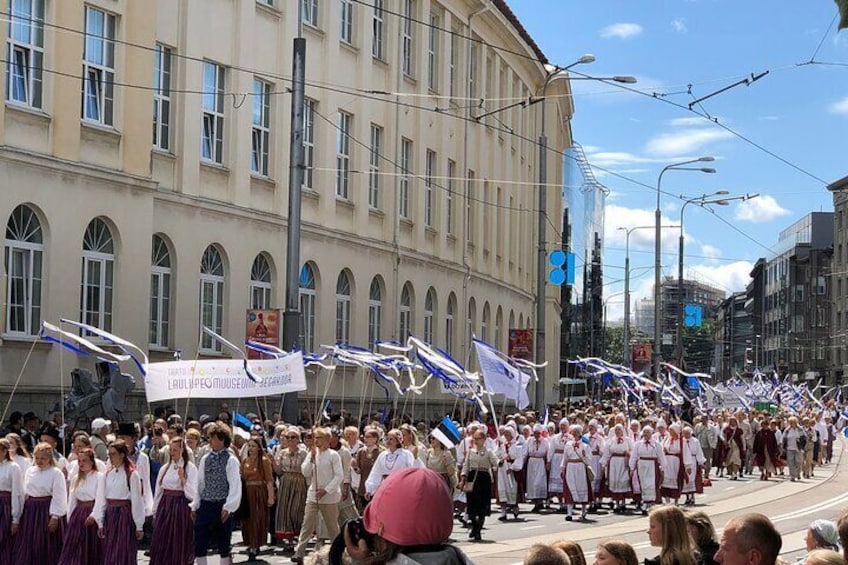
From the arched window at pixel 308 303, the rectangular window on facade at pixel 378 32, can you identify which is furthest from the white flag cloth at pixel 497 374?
the rectangular window on facade at pixel 378 32

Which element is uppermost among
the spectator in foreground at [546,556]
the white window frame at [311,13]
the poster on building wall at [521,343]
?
the white window frame at [311,13]

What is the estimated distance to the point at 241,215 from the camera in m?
34.1

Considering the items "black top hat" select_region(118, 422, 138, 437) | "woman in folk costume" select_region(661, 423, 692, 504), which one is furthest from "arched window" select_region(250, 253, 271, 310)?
"black top hat" select_region(118, 422, 138, 437)

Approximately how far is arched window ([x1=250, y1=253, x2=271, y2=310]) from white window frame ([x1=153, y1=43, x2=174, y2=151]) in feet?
15.1

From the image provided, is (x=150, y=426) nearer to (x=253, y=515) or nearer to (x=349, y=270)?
(x=253, y=515)

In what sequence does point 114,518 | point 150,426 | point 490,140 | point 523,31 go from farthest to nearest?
point 523,31 → point 490,140 → point 150,426 → point 114,518

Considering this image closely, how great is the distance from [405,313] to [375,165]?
5069mm

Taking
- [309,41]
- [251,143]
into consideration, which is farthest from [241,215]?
[309,41]

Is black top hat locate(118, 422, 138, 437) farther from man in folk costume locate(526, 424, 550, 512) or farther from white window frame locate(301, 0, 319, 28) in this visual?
white window frame locate(301, 0, 319, 28)

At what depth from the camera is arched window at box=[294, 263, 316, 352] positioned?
37562 millimetres

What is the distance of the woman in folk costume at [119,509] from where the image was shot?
1447cm

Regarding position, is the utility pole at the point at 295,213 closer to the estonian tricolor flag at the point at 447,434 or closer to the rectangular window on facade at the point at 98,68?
the estonian tricolor flag at the point at 447,434

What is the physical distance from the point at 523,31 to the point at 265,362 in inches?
1591

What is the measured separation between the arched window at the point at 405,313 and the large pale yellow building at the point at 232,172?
0.35 ft
